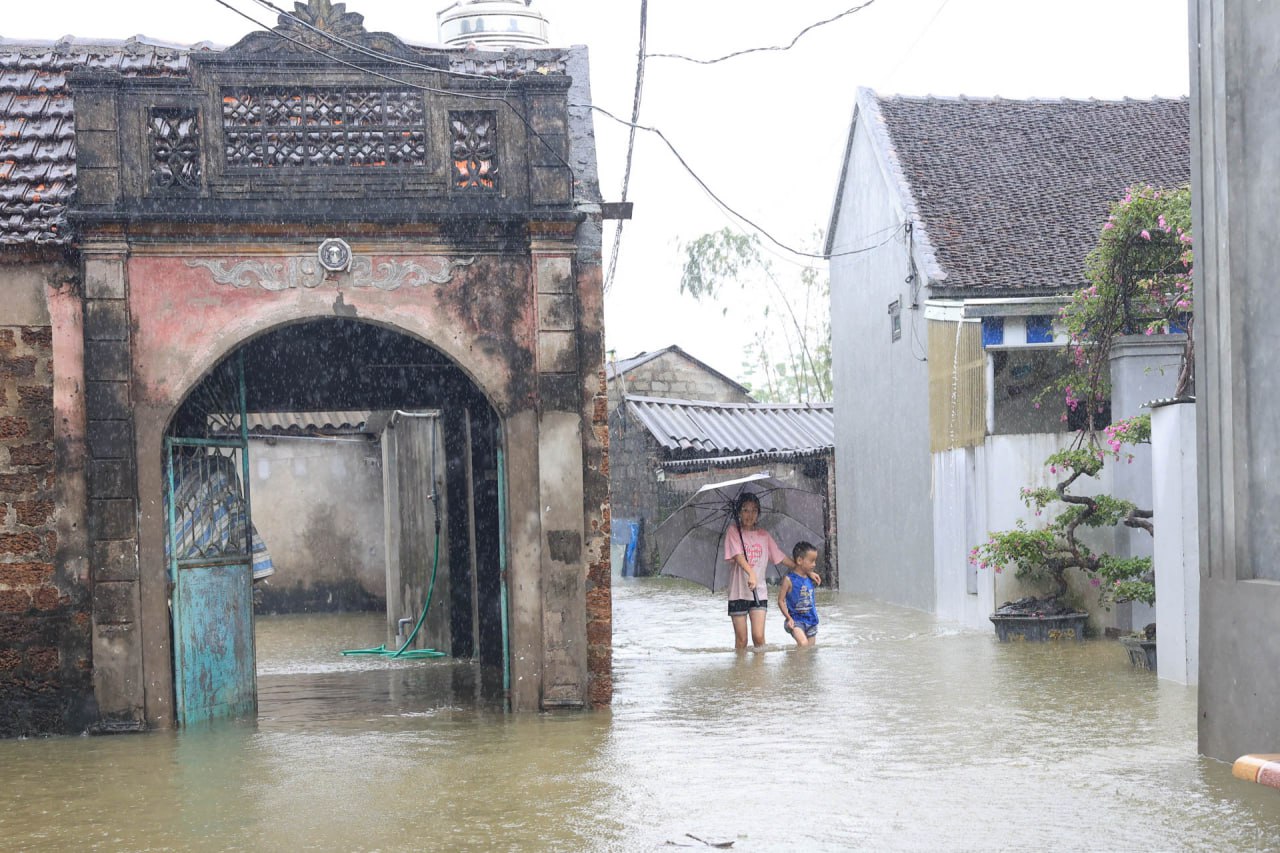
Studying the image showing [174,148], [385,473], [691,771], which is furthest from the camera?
[385,473]

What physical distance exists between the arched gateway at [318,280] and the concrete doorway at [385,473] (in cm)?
25

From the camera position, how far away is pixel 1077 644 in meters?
14.2

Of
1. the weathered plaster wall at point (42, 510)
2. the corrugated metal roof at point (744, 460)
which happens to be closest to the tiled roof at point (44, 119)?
the weathered plaster wall at point (42, 510)

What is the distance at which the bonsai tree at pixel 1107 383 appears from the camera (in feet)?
43.8

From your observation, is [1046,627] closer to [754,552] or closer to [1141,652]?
[1141,652]

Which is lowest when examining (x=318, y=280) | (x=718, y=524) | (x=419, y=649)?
(x=419, y=649)

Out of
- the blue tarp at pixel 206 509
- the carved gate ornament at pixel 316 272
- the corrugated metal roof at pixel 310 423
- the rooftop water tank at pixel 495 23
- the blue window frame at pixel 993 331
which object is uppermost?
the rooftop water tank at pixel 495 23

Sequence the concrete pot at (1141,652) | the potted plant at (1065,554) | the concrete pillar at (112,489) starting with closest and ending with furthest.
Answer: the concrete pillar at (112,489) → the concrete pot at (1141,652) → the potted plant at (1065,554)

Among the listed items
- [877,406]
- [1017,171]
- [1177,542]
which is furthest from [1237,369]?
[877,406]

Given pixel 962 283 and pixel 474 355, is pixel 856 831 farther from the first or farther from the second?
pixel 962 283

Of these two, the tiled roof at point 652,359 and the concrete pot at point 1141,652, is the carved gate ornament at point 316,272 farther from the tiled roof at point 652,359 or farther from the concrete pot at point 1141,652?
the tiled roof at point 652,359

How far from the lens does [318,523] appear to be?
23.0 metres

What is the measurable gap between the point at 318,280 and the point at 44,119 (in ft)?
9.23

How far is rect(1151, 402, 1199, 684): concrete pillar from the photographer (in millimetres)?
10906
